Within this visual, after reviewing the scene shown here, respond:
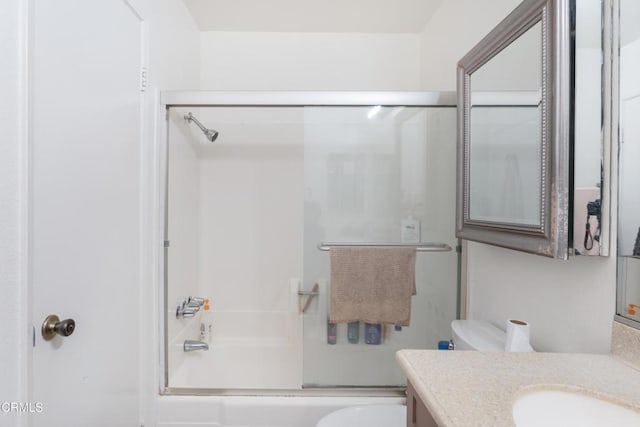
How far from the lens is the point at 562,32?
31.9 inches

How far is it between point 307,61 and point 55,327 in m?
1.96

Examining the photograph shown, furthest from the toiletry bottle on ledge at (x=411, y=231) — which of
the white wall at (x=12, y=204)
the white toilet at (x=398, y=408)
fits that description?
the white wall at (x=12, y=204)

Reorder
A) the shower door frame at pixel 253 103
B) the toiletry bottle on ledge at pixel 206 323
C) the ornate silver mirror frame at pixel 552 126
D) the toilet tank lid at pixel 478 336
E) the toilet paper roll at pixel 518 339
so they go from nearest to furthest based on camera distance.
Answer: the ornate silver mirror frame at pixel 552 126, the toilet paper roll at pixel 518 339, the toilet tank lid at pixel 478 336, the shower door frame at pixel 253 103, the toiletry bottle on ledge at pixel 206 323

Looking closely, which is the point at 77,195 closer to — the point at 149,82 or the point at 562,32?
the point at 149,82

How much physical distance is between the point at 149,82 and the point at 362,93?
0.92 meters

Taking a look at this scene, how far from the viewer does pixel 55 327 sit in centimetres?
83

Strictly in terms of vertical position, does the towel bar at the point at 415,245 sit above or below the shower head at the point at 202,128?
below

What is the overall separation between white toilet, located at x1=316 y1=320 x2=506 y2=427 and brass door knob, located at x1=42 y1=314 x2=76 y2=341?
0.88 m

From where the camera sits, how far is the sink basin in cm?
59

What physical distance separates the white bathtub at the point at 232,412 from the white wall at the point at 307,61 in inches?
72.3

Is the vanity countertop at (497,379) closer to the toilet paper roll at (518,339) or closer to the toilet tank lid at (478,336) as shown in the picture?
the toilet paper roll at (518,339)

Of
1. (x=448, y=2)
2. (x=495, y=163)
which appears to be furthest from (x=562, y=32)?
(x=448, y=2)

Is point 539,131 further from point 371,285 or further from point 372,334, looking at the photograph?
point 372,334

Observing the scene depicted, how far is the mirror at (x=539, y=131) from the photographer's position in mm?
797
